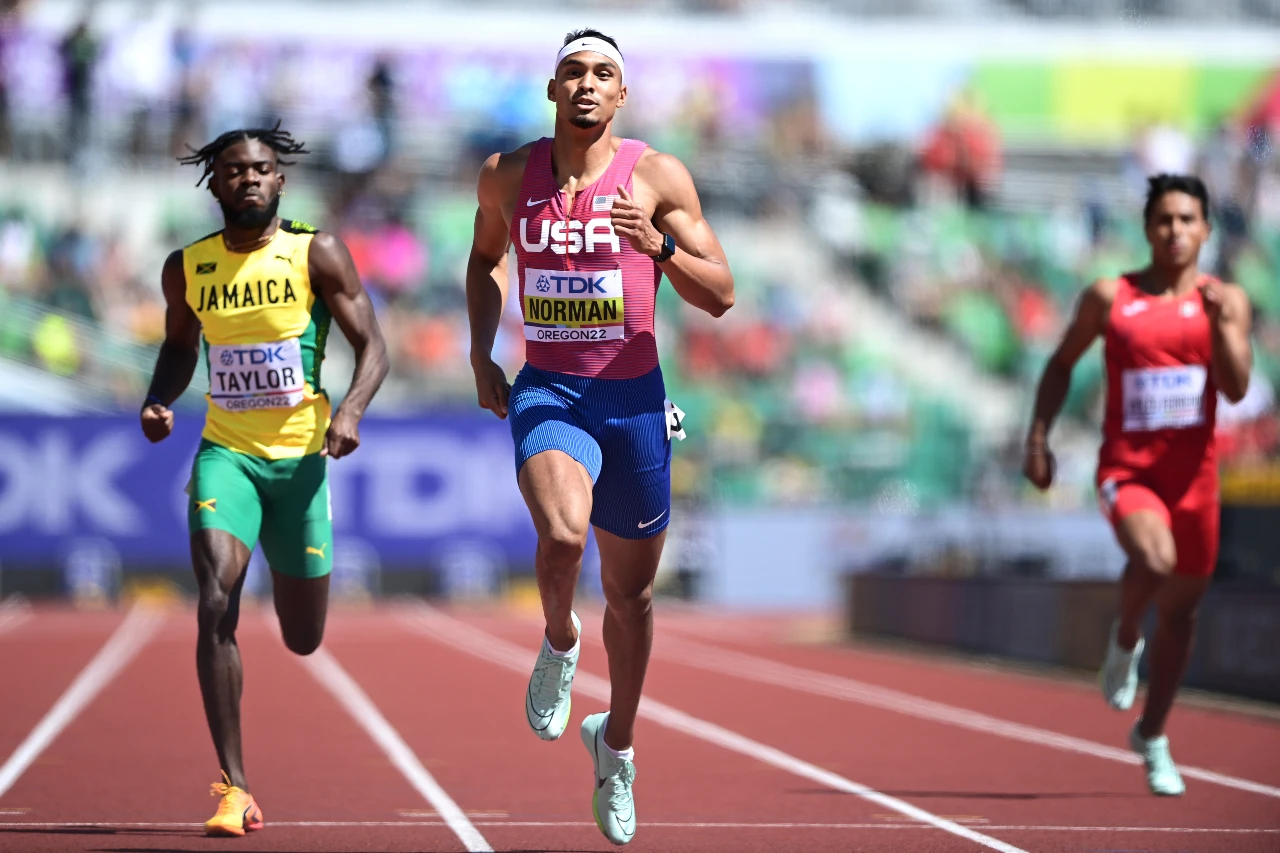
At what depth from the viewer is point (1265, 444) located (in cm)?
2009

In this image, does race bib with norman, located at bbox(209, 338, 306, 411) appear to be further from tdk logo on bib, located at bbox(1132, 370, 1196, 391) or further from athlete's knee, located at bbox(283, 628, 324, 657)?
tdk logo on bib, located at bbox(1132, 370, 1196, 391)

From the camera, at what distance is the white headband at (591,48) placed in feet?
22.2

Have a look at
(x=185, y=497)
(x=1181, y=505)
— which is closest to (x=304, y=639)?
(x=1181, y=505)

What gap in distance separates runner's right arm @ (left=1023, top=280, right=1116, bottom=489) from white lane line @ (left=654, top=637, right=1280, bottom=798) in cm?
160

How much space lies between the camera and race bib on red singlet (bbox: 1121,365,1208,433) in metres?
9.08

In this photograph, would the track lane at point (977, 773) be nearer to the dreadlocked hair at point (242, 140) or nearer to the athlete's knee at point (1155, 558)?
the athlete's knee at point (1155, 558)

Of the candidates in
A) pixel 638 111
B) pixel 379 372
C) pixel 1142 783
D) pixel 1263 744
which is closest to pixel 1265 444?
pixel 1263 744

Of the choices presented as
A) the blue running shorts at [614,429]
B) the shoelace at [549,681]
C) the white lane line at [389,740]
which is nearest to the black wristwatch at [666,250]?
the blue running shorts at [614,429]

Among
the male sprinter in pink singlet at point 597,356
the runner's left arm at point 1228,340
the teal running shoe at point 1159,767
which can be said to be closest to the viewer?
the male sprinter in pink singlet at point 597,356

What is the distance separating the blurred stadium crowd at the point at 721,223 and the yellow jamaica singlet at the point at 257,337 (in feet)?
50.7

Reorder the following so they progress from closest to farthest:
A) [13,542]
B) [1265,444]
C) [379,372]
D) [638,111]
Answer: [379,372], [1265,444], [13,542], [638,111]

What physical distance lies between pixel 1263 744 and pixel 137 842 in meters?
6.38

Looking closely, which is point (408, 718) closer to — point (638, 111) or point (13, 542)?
point (13, 542)

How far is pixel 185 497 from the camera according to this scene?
26.0 metres
